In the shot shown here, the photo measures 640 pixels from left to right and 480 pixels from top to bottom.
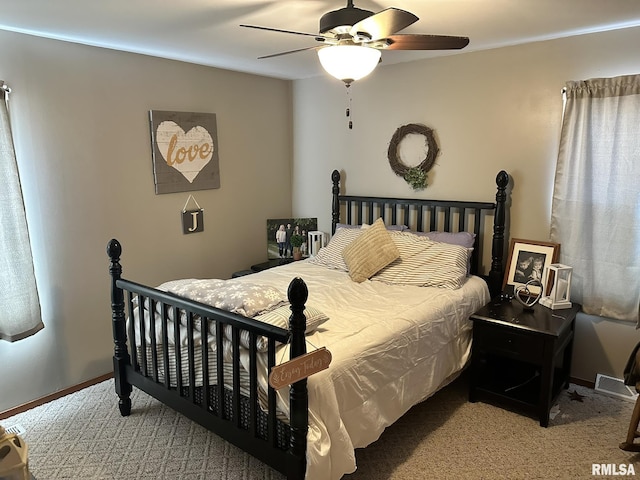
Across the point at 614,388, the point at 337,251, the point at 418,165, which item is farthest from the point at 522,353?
the point at 418,165

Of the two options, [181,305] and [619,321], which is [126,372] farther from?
[619,321]

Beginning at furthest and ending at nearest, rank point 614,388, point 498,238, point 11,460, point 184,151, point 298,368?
point 184,151, point 498,238, point 614,388, point 298,368, point 11,460

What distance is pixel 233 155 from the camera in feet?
13.2

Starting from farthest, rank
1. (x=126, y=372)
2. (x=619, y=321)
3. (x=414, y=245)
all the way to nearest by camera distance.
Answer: (x=414, y=245)
(x=619, y=321)
(x=126, y=372)

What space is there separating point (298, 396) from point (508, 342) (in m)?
1.51

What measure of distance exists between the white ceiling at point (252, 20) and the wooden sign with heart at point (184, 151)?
1.69 ft

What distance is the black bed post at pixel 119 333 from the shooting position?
2678mm

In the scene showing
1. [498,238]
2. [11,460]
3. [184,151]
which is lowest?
[11,460]

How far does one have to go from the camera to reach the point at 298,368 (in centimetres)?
177

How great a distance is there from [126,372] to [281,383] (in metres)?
1.47

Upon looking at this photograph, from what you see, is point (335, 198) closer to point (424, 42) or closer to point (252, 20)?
point (252, 20)

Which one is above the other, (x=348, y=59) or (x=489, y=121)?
(x=348, y=59)

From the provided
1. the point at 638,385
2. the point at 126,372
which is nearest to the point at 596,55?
the point at 638,385

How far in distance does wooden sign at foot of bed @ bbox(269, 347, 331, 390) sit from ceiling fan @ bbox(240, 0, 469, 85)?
1227 millimetres
